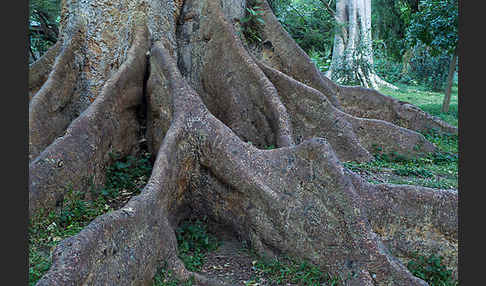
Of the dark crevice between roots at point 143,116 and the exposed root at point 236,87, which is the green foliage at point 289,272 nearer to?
the exposed root at point 236,87

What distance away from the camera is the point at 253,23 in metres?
9.09

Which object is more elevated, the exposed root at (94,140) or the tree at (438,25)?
the tree at (438,25)

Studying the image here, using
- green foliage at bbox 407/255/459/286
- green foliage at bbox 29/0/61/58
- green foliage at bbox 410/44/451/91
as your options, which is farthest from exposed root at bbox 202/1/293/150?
green foliage at bbox 410/44/451/91

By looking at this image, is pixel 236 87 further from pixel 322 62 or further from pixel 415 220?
pixel 322 62

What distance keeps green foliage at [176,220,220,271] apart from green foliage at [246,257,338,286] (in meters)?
0.65

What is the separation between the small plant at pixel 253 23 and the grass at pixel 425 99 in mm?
7771

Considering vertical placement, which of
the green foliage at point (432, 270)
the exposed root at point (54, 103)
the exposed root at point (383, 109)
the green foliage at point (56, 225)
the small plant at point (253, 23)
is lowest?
the green foliage at point (432, 270)

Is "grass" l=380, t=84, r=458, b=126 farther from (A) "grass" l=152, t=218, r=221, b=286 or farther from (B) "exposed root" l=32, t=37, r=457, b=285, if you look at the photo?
(A) "grass" l=152, t=218, r=221, b=286

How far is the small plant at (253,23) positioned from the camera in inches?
349

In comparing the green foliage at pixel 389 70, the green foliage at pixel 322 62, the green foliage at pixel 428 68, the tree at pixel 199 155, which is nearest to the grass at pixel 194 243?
the tree at pixel 199 155

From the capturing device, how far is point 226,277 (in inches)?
200

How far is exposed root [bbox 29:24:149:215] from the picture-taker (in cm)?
521

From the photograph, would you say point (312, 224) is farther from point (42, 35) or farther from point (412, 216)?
point (42, 35)

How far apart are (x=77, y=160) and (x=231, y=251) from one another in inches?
90.5
